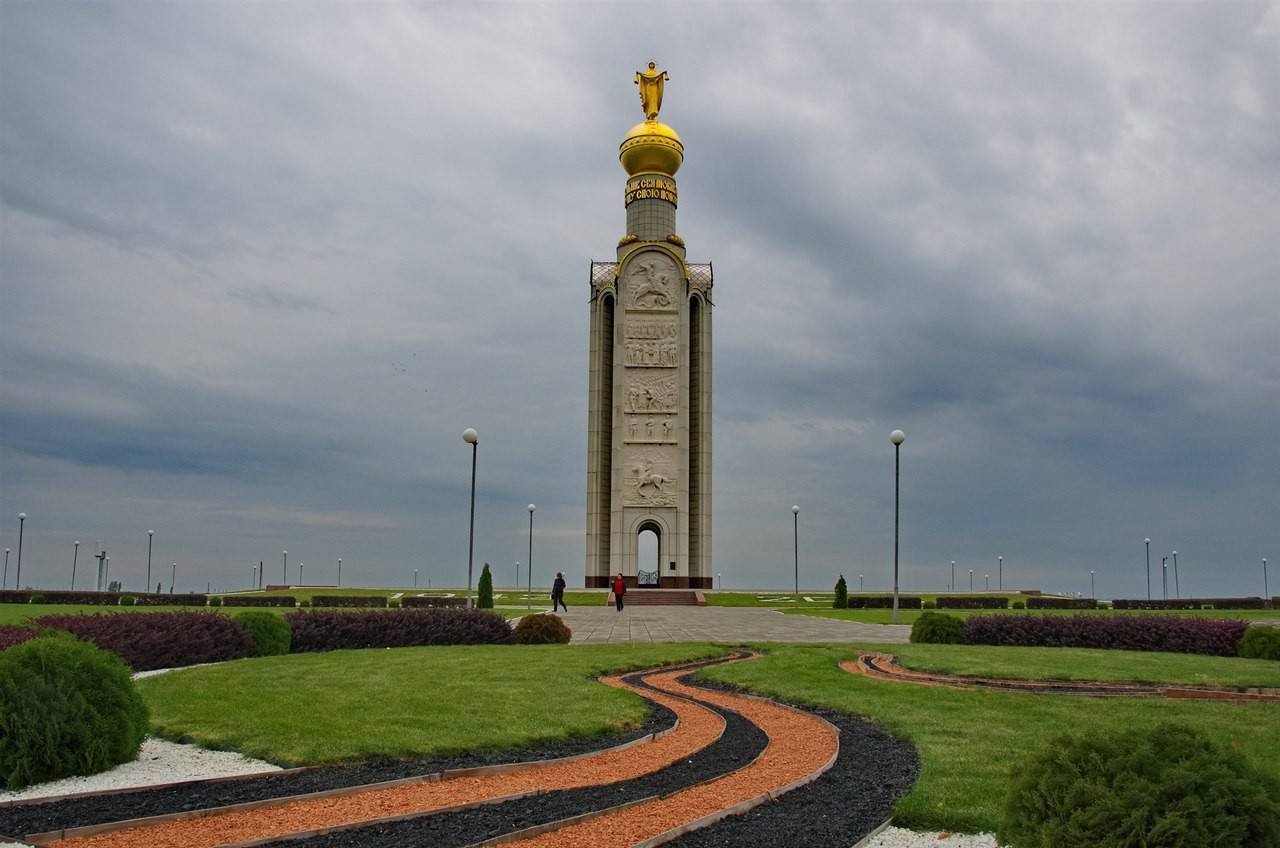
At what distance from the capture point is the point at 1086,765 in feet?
17.8

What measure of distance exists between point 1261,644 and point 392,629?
1920 centimetres

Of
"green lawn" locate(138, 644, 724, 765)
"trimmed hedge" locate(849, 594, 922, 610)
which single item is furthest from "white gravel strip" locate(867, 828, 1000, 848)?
"trimmed hedge" locate(849, 594, 922, 610)

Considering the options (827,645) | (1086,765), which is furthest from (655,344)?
(1086,765)

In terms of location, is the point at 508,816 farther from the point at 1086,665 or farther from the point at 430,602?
the point at 430,602

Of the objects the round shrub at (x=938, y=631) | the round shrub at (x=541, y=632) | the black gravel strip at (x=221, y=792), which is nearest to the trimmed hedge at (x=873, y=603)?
the round shrub at (x=938, y=631)

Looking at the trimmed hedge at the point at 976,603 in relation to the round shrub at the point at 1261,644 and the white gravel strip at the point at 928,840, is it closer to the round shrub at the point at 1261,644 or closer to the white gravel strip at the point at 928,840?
the round shrub at the point at 1261,644

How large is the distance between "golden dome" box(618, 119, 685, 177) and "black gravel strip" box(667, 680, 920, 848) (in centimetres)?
5769

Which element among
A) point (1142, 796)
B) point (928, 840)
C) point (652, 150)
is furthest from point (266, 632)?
point (652, 150)

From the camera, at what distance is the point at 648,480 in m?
60.6

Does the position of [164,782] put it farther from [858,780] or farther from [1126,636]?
[1126,636]

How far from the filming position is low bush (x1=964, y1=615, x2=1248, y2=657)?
21281mm

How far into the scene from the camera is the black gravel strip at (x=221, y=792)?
7.62 meters

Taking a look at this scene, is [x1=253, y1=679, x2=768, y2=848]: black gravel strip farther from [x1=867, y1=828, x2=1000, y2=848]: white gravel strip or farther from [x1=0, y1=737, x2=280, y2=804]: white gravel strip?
[x1=0, y1=737, x2=280, y2=804]: white gravel strip

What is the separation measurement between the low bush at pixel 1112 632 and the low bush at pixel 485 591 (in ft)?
68.3
